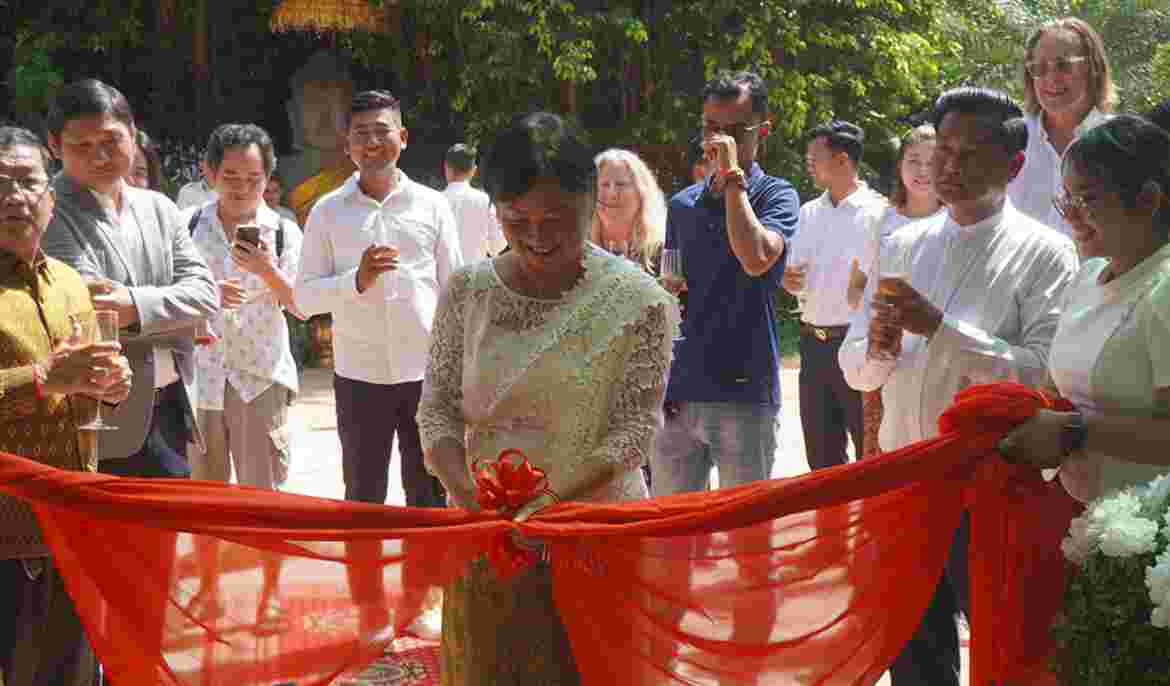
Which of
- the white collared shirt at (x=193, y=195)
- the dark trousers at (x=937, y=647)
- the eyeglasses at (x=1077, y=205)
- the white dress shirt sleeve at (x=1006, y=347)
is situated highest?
the white collared shirt at (x=193, y=195)

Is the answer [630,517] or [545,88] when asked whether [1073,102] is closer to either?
[630,517]

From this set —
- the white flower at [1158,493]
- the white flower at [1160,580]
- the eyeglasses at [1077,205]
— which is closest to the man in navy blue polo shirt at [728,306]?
the eyeglasses at [1077,205]

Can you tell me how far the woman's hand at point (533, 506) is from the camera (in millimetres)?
3004

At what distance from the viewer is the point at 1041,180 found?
5.14 metres

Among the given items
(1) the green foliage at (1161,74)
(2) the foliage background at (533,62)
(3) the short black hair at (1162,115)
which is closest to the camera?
(3) the short black hair at (1162,115)

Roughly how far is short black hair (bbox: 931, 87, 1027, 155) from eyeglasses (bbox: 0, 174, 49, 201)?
2.51 metres

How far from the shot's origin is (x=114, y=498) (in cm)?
305

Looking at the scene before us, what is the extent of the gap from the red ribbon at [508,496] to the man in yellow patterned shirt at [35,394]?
118 cm

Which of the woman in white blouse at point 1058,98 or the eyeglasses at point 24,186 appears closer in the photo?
the eyeglasses at point 24,186

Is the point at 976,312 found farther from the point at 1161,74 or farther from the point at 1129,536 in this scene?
the point at 1161,74

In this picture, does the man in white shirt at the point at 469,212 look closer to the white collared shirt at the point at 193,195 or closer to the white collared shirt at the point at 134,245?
the white collared shirt at the point at 193,195

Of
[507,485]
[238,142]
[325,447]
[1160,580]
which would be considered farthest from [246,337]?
[325,447]

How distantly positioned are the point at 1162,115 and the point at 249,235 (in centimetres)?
363

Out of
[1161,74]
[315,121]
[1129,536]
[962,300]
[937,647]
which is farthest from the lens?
[1161,74]
